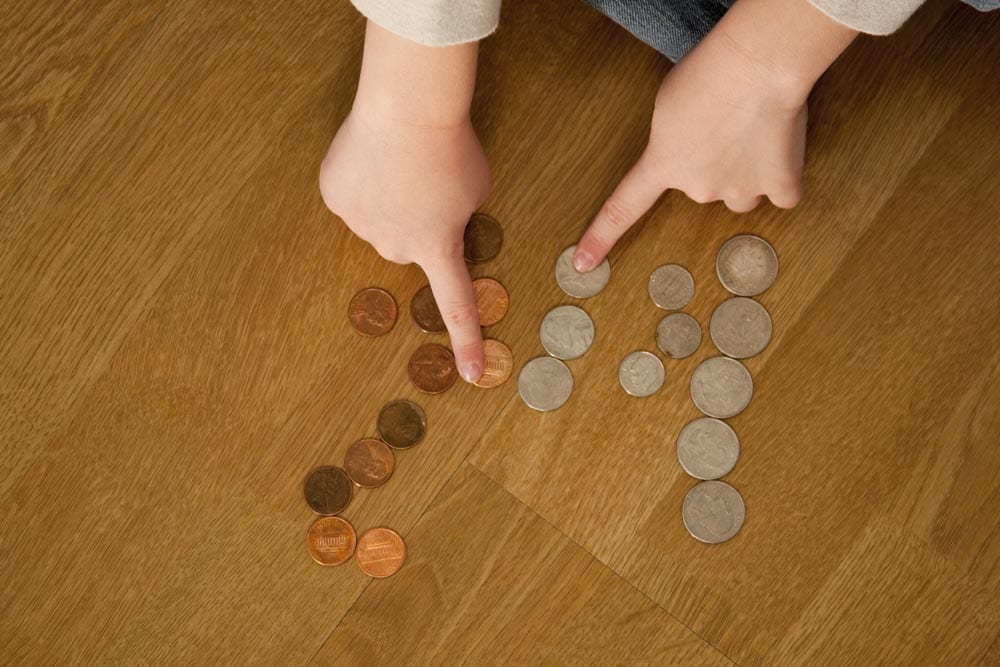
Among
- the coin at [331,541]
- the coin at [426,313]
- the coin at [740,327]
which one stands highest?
the coin at [740,327]

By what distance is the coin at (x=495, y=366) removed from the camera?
866 mm

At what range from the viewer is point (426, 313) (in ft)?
2.87

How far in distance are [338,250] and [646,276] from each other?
0.94 feet

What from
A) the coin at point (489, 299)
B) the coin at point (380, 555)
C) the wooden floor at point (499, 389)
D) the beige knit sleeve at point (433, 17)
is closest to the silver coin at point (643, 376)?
the wooden floor at point (499, 389)

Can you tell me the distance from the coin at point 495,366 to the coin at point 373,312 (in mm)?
93

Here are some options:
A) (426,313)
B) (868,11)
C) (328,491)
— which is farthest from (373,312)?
(868,11)

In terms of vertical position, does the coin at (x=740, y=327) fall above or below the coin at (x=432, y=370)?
above

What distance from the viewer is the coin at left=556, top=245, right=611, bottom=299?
2.86 ft

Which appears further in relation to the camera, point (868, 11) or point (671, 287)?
point (671, 287)

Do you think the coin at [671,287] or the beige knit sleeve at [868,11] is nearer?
the beige knit sleeve at [868,11]

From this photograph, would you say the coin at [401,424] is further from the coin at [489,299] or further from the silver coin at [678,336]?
the silver coin at [678,336]

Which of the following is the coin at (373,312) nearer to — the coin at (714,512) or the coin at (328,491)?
the coin at (328,491)

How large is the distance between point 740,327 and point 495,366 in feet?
0.74

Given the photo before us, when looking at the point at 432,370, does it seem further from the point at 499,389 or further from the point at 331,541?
the point at 331,541
